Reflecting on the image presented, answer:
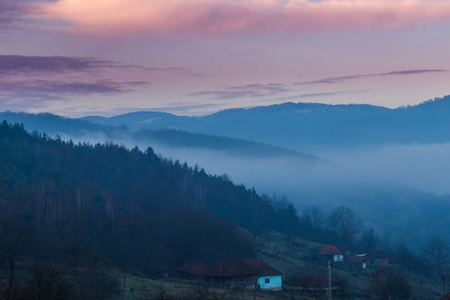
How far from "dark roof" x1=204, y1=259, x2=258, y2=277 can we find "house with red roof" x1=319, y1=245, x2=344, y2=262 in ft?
117

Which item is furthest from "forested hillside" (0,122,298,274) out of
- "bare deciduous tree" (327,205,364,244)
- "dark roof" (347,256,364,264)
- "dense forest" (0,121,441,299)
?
"dark roof" (347,256,364,264)

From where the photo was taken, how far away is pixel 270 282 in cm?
6309

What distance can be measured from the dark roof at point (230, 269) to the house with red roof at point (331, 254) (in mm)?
35517

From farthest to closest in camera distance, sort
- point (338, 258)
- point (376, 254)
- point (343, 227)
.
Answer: point (343, 227), point (338, 258), point (376, 254)

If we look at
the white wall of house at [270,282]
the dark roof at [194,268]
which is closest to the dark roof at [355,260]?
the white wall of house at [270,282]

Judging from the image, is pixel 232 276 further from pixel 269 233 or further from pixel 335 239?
pixel 335 239

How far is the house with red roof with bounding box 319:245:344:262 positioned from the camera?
95.4 m

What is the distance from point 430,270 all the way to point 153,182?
54623 mm

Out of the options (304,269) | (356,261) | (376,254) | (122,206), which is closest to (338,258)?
(356,261)

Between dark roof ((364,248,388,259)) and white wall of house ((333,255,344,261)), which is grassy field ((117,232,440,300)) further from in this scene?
dark roof ((364,248,388,259))

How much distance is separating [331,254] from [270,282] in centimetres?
3467

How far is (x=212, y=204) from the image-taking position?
12431 centimetres

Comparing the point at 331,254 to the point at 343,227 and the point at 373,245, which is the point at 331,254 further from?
the point at 343,227

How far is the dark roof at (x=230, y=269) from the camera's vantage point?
6038 cm
